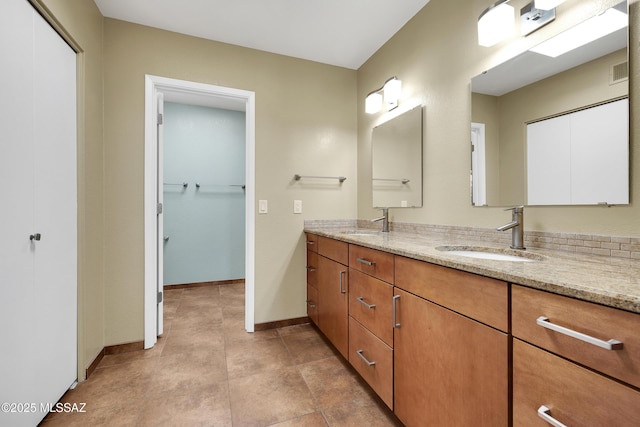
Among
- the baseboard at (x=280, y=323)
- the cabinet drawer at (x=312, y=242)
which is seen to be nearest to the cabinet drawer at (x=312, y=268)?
the cabinet drawer at (x=312, y=242)

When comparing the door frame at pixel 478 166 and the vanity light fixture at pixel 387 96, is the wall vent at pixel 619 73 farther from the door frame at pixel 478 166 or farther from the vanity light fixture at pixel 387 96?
the vanity light fixture at pixel 387 96

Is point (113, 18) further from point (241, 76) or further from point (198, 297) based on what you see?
point (198, 297)

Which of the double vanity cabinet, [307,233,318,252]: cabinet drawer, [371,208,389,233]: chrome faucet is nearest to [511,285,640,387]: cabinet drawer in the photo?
the double vanity cabinet

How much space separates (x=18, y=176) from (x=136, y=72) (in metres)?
1.29

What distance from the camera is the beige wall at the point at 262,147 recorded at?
6.68 feet

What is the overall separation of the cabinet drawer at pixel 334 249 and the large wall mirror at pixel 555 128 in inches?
32.2

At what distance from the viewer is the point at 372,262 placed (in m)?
1.47

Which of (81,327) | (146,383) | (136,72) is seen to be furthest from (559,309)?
(136,72)

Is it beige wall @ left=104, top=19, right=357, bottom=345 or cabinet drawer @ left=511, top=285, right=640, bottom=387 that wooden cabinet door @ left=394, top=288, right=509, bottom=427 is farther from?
beige wall @ left=104, top=19, right=357, bottom=345

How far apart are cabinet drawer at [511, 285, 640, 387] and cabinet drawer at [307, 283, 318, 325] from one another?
1.71 m

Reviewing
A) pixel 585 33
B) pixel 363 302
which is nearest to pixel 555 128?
pixel 585 33

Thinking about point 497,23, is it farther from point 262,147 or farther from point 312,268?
point 312,268

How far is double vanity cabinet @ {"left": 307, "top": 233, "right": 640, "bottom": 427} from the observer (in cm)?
59

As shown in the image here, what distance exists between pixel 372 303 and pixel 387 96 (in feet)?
5.29
